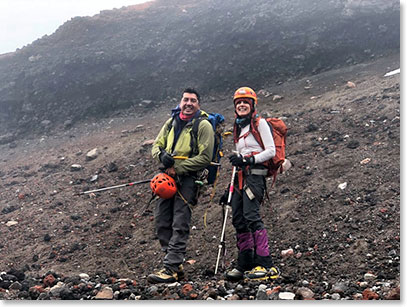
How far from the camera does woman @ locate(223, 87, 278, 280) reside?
5703 millimetres

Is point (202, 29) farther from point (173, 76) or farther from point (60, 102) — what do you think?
point (60, 102)

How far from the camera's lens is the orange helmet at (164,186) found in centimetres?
603

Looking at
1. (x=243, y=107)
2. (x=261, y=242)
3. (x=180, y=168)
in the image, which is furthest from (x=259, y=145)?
(x=261, y=242)

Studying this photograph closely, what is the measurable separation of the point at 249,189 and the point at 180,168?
1011 millimetres

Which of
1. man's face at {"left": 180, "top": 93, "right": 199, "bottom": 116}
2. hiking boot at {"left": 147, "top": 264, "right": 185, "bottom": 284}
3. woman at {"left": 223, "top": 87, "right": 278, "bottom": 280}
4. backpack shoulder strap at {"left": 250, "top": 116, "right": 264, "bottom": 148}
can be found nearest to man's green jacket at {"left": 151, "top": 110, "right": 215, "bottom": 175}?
man's face at {"left": 180, "top": 93, "right": 199, "bottom": 116}

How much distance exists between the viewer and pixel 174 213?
6.19 m

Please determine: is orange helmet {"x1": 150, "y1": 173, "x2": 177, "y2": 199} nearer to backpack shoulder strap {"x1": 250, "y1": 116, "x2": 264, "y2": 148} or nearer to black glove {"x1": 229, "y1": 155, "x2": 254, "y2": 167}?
black glove {"x1": 229, "y1": 155, "x2": 254, "y2": 167}

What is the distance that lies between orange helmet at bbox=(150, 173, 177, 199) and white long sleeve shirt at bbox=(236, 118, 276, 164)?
1.05 m

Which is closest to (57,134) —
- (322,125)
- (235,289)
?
(322,125)

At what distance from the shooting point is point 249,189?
583cm

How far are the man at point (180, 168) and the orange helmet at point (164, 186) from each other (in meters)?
0.12

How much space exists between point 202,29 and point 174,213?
1809 centimetres

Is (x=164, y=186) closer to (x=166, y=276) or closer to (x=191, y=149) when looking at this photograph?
(x=191, y=149)

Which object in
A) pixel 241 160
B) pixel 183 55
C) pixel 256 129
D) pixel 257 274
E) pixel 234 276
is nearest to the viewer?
pixel 257 274
